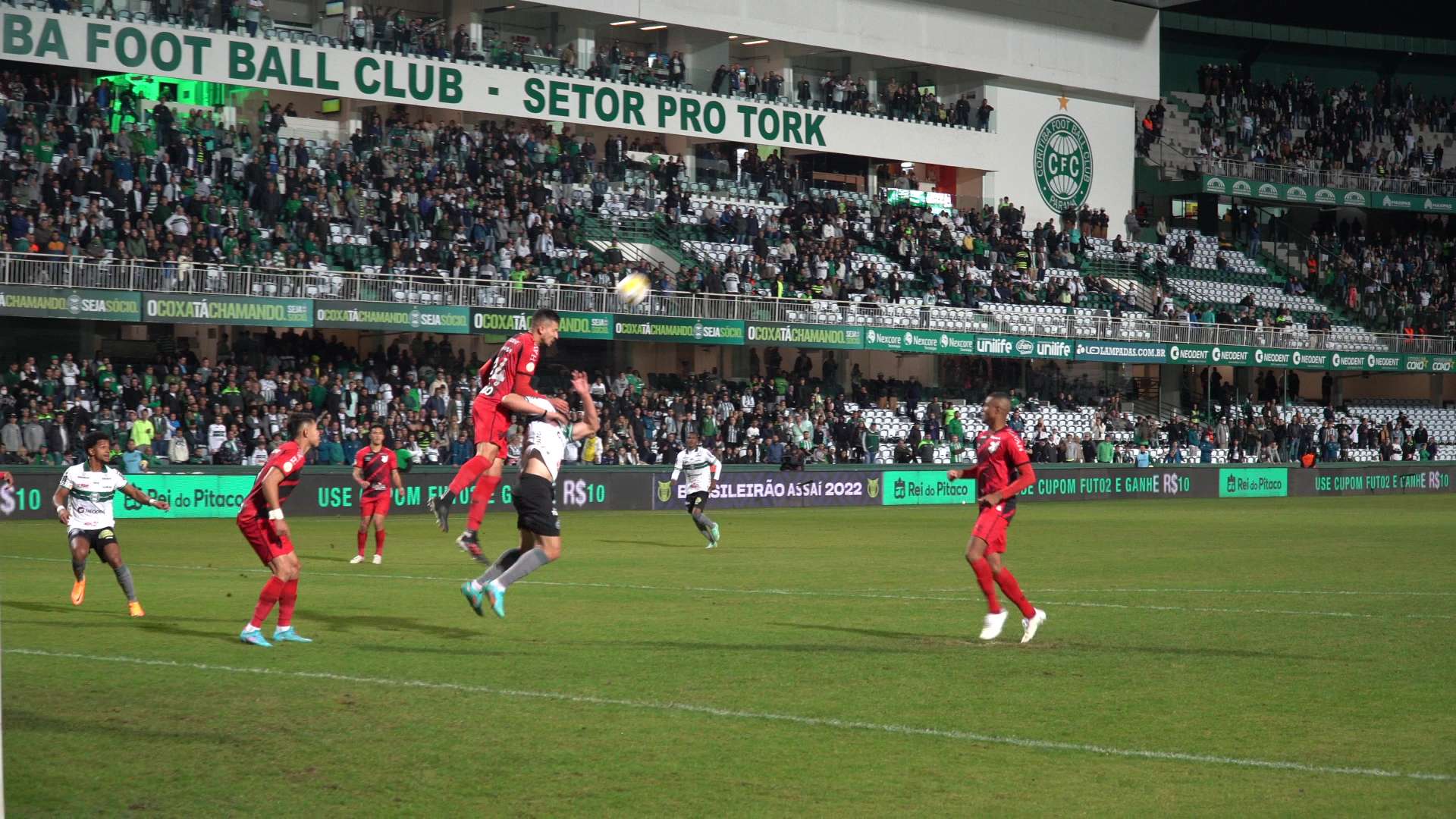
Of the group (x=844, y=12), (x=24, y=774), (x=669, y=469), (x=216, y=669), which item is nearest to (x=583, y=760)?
(x=24, y=774)

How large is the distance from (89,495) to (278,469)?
152 inches

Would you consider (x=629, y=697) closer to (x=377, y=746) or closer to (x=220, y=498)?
(x=377, y=746)

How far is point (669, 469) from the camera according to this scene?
1622 inches

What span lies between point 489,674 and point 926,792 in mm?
4555

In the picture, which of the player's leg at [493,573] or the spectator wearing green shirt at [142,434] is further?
the spectator wearing green shirt at [142,434]

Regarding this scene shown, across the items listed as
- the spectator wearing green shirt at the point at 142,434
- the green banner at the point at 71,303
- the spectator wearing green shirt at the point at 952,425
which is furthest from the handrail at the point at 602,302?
the spectator wearing green shirt at the point at 142,434

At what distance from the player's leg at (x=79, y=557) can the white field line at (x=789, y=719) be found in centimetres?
314

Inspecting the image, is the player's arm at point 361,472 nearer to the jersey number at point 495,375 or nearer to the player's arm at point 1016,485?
the jersey number at point 495,375

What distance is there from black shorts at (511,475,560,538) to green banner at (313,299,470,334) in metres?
27.2

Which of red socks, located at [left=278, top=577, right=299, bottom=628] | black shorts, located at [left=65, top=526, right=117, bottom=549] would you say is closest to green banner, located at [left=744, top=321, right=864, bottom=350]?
black shorts, located at [left=65, top=526, right=117, bottom=549]

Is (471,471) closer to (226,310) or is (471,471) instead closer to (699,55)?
(226,310)

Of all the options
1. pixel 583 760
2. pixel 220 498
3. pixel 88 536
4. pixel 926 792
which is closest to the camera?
pixel 926 792

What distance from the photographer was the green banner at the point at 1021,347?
51594 millimetres

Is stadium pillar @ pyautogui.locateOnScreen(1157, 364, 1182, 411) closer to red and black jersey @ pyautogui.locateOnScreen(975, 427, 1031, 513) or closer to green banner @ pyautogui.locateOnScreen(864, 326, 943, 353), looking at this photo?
green banner @ pyautogui.locateOnScreen(864, 326, 943, 353)
